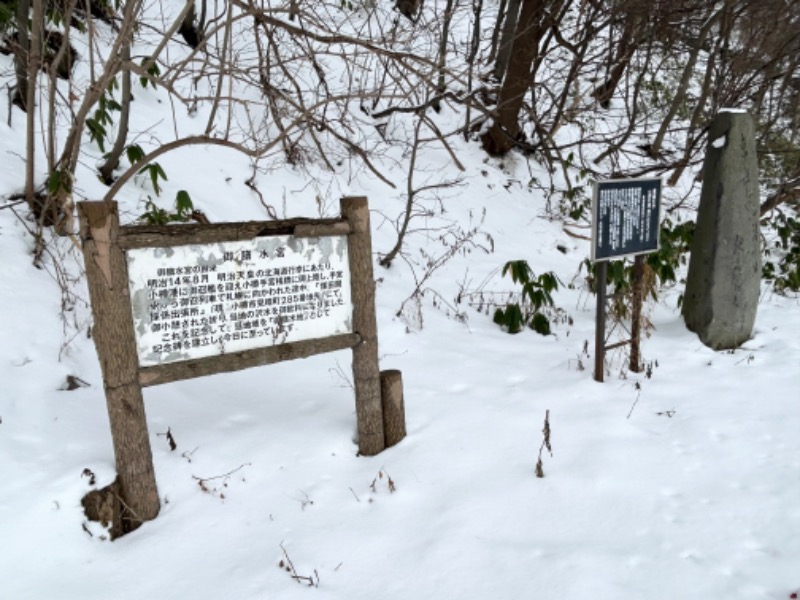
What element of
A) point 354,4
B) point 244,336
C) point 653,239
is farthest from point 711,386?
point 354,4

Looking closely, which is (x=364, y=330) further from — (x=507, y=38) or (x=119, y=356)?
(x=507, y=38)

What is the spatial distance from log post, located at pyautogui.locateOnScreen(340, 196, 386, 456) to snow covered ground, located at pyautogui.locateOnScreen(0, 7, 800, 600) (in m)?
0.14

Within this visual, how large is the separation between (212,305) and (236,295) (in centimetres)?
11

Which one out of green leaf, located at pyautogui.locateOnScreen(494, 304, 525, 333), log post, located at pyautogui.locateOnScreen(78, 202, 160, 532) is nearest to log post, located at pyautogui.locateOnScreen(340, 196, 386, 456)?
log post, located at pyautogui.locateOnScreen(78, 202, 160, 532)

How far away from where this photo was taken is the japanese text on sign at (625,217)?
355 centimetres

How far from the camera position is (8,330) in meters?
3.27

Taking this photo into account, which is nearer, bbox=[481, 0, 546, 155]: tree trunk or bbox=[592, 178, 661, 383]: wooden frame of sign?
bbox=[592, 178, 661, 383]: wooden frame of sign

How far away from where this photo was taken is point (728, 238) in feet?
14.1

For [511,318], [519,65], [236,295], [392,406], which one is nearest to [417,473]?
[392,406]

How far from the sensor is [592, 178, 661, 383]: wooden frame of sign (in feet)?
11.7

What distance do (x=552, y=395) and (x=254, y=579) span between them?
1994 mm

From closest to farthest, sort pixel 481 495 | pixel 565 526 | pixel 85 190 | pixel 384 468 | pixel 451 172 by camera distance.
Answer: pixel 565 526, pixel 481 495, pixel 384 468, pixel 85 190, pixel 451 172

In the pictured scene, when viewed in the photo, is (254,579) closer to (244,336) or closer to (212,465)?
(212,465)

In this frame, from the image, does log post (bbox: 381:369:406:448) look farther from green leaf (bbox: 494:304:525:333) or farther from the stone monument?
the stone monument
